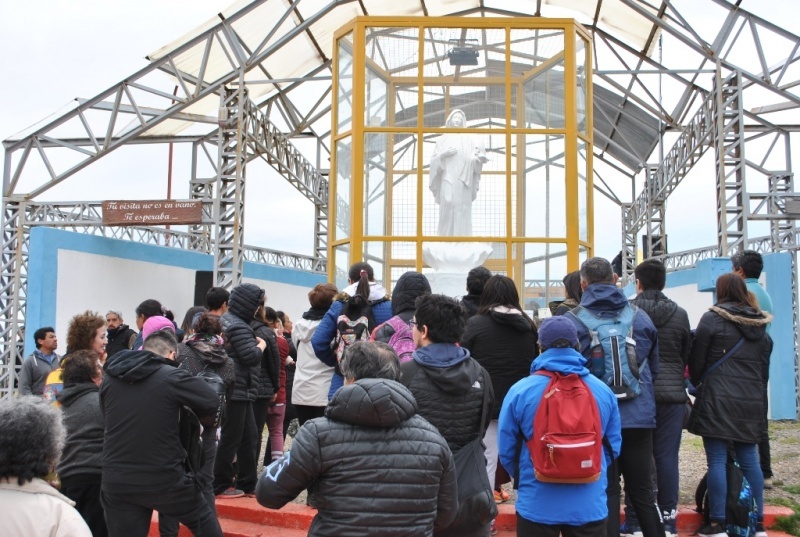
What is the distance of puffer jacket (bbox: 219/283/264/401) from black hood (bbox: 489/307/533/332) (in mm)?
1744

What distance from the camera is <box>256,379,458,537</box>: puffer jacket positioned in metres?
2.79

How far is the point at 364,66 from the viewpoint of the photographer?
920 centimetres

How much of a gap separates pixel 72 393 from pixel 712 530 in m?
4.03

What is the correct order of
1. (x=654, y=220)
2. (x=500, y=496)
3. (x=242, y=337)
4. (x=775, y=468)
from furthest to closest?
1. (x=654, y=220)
2. (x=775, y=468)
3. (x=500, y=496)
4. (x=242, y=337)

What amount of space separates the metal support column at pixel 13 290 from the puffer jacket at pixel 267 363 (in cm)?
940

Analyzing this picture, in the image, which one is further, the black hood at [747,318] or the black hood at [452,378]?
the black hood at [747,318]

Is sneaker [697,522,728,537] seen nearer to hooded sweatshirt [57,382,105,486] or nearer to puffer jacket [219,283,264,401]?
puffer jacket [219,283,264,401]

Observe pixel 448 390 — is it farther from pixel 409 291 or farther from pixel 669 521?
pixel 669 521

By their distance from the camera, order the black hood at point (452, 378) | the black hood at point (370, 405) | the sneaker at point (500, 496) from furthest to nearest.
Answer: the sneaker at point (500, 496), the black hood at point (452, 378), the black hood at point (370, 405)

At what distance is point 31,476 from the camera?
246 cm

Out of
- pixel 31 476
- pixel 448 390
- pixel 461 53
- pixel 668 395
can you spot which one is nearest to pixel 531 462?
pixel 448 390

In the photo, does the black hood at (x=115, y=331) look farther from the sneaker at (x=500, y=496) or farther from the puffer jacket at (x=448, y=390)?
the puffer jacket at (x=448, y=390)

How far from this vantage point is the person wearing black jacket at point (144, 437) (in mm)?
3965

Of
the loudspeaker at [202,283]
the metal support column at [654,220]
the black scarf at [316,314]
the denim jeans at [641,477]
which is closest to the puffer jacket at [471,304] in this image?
the black scarf at [316,314]
